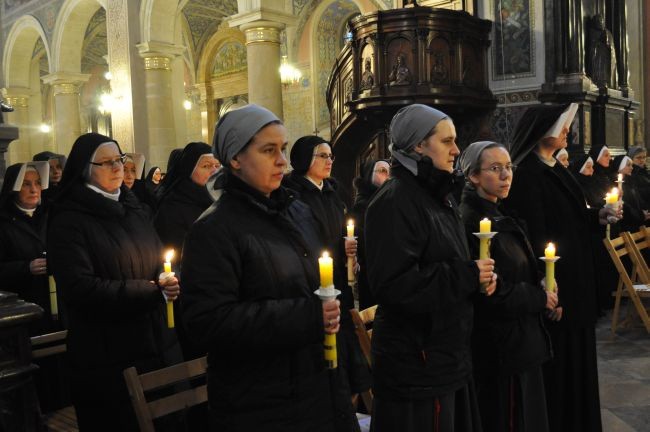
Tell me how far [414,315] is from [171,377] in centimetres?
93

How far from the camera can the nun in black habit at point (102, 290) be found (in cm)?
275

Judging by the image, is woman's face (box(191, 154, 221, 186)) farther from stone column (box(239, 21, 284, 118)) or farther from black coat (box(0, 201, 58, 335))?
stone column (box(239, 21, 284, 118))

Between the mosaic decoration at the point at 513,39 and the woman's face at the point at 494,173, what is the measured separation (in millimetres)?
6272

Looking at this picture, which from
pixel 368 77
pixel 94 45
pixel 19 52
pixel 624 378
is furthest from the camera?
pixel 94 45

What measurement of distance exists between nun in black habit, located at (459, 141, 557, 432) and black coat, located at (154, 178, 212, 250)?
182 centimetres

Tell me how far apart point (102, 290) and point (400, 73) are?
20.7 ft

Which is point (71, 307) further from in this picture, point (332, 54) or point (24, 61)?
point (24, 61)

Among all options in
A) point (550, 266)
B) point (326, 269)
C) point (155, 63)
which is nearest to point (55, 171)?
point (550, 266)

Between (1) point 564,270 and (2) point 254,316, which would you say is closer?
(2) point 254,316

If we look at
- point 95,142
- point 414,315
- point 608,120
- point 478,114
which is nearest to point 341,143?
point 478,114

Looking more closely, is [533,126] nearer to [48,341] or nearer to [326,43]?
[48,341]

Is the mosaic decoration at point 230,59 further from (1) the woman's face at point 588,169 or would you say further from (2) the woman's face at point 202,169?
(2) the woman's face at point 202,169

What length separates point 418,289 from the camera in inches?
87.7

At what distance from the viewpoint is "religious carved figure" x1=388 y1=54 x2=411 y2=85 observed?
8.30 meters
